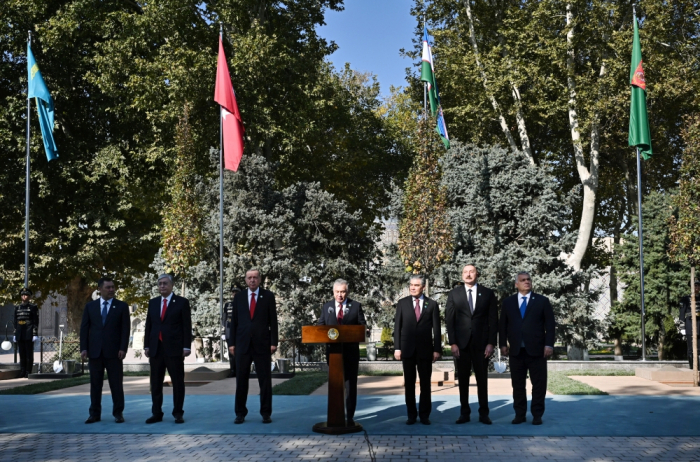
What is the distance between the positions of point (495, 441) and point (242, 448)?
2.68 meters

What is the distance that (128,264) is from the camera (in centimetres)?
3312

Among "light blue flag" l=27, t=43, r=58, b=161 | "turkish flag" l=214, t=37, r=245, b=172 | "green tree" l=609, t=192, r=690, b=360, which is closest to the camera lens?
"turkish flag" l=214, t=37, r=245, b=172

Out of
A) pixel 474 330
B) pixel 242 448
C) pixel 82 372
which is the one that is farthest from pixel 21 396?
pixel 474 330

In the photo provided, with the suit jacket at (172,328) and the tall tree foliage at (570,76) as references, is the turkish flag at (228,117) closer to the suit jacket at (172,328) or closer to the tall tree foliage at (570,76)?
the tall tree foliage at (570,76)

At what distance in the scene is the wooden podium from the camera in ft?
29.5

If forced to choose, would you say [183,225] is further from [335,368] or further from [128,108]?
[335,368]

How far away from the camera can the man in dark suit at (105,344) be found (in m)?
9.96

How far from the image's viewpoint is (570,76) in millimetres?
28234

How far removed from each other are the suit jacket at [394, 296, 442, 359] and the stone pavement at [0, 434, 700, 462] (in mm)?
1421

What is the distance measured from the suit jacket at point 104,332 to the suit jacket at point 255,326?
1442mm

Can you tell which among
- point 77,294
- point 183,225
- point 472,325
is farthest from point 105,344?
point 77,294

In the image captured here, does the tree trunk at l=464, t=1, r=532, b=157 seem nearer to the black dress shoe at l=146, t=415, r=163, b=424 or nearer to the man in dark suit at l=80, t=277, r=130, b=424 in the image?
the man in dark suit at l=80, t=277, r=130, b=424

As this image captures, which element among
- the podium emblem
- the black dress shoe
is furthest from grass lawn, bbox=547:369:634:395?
the black dress shoe

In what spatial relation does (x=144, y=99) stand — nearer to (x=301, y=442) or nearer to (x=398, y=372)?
(x=398, y=372)
